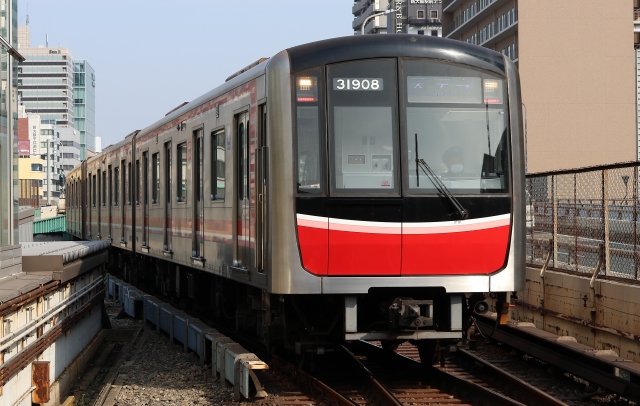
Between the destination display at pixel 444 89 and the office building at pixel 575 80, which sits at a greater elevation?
the office building at pixel 575 80

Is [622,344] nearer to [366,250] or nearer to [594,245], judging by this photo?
[594,245]

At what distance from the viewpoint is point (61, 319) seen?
10656 millimetres

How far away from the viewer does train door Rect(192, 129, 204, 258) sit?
11.8 metres

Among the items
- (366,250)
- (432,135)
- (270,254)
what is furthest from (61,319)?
(432,135)

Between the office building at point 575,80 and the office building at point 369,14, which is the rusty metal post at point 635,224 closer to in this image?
the office building at point 575,80

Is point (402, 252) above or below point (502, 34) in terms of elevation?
below

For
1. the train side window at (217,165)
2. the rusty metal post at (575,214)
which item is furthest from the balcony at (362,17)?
the train side window at (217,165)

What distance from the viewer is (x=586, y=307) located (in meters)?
11.1

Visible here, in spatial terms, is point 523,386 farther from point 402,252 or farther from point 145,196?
point 145,196

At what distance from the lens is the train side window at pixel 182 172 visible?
12883mm

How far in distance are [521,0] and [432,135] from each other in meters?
48.8

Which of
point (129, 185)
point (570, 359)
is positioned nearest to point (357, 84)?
point (570, 359)

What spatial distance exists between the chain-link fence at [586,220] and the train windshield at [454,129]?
6.19 ft

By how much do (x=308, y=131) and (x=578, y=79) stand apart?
4981cm
